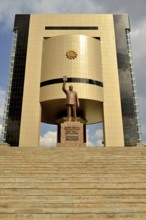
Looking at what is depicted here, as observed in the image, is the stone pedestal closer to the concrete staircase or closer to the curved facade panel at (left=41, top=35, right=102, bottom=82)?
the concrete staircase

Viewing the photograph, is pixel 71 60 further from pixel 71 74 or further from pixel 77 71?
pixel 71 74

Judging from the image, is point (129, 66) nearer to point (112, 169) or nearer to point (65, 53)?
point (65, 53)

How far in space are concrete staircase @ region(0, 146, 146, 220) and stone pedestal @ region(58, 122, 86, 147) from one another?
7.42 m

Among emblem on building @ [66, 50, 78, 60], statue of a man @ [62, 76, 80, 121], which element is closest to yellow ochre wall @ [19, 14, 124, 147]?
emblem on building @ [66, 50, 78, 60]

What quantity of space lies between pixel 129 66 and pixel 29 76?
19634 mm

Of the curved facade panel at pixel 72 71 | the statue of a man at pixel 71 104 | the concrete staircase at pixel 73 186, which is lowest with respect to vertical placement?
the concrete staircase at pixel 73 186

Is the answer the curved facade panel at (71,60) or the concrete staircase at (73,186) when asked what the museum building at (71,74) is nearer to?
the curved facade panel at (71,60)

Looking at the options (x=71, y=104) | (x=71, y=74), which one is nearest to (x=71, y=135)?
(x=71, y=104)

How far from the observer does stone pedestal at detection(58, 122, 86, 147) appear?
827 inches

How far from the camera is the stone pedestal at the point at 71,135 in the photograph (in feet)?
68.9

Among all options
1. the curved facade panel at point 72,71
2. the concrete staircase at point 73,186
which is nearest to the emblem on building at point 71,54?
the curved facade panel at point 72,71

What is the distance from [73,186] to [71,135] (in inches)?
510

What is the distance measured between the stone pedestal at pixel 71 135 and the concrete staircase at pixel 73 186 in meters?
7.42

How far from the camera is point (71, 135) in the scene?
2136 centimetres
